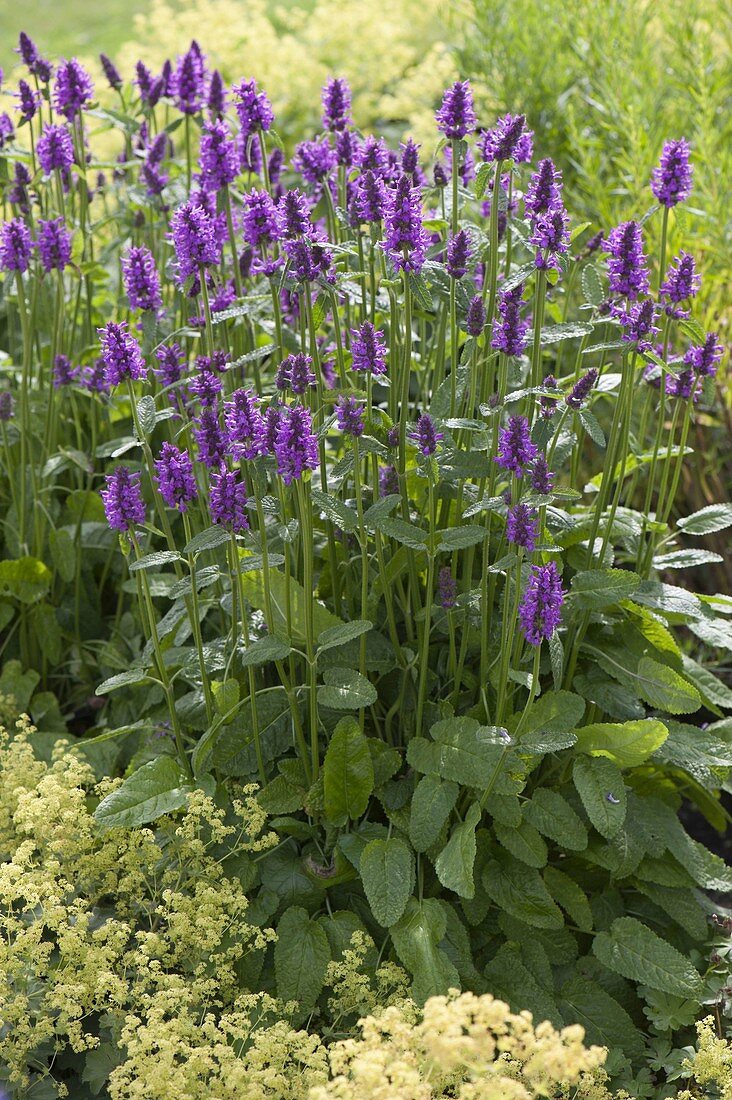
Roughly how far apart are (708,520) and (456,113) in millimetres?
1203

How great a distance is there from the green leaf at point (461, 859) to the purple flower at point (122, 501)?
0.94 meters

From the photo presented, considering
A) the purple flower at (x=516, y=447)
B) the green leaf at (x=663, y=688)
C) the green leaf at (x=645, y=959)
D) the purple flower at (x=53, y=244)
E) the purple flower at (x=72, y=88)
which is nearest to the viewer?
the purple flower at (x=516, y=447)

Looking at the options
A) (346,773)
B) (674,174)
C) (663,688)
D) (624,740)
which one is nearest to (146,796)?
(346,773)

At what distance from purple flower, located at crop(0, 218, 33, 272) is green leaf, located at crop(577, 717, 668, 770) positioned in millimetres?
1841

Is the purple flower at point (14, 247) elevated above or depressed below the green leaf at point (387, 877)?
above

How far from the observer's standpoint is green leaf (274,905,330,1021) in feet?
8.13

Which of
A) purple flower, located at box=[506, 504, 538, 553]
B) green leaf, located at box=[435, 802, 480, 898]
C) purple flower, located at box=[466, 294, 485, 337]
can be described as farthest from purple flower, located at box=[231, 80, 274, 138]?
green leaf, located at box=[435, 802, 480, 898]

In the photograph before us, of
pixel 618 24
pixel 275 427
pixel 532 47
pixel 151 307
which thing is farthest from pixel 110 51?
pixel 275 427

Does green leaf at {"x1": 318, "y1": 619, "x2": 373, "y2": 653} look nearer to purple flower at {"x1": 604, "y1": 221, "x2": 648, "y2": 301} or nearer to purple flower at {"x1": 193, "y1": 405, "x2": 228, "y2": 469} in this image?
purple flower at {"x1": 193, "y1": 405, "x2": 228, "y2": 469}

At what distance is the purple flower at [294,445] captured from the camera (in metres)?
2.23

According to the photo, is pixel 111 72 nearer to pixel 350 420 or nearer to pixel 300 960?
pixel 350 420

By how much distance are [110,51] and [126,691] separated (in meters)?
9.18

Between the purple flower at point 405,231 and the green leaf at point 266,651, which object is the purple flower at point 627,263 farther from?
the green leaf at point 266,651

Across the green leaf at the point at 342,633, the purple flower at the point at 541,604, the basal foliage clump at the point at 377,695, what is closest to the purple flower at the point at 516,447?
the basal foliage clump at the point at 377,695
